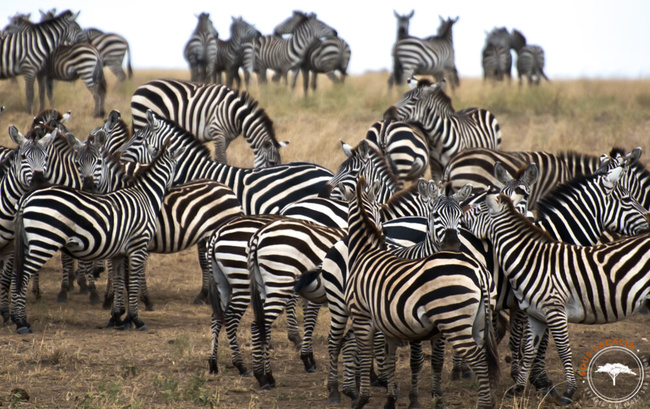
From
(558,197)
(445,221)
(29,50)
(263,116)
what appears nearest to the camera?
(445,221)

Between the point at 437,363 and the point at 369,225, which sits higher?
the point at 369,225

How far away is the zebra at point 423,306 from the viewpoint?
215 inches

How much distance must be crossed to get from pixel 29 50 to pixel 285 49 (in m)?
9.18

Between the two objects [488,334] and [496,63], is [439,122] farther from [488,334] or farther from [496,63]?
[496,63]

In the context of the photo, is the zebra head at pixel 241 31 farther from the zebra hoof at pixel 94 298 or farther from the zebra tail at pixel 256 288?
the zebra tail at pixel 256 288

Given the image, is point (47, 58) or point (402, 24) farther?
point (402, 24)

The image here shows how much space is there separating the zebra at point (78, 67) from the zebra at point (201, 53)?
586 centimetres

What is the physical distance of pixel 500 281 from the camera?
6812mm

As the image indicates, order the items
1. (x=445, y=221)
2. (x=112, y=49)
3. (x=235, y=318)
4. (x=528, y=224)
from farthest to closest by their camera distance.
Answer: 1. (x=112, y=49)
2. (x=235, y=318)
3. (x=445, y=221)
4. (x=528, y=224)

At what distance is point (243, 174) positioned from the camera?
10.9m

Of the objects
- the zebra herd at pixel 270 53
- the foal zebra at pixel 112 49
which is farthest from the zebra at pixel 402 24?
the foal zebra at pixel 112 49

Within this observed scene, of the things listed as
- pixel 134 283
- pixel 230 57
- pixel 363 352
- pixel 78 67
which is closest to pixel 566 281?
pixel 363 352

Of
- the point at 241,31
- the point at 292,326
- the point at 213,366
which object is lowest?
the point at 213,366

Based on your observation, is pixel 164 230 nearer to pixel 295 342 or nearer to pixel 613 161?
pixel 295 342
